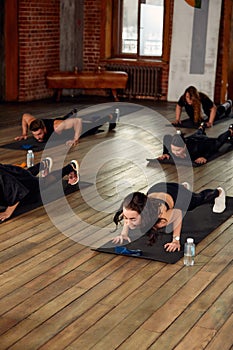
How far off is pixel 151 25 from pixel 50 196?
23.7 feet

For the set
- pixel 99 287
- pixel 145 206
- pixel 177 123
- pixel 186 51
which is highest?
pixel 186 51

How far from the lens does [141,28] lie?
12.8m

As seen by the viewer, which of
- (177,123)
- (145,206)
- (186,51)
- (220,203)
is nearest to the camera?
(145,206)

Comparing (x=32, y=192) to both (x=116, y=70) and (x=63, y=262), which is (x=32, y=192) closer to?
(x=63, y=262)

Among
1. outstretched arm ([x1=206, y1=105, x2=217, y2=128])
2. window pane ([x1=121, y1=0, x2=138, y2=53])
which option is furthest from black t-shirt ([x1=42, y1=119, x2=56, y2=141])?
window pane ([x1=121, y1=0, x2=138, y2=53])

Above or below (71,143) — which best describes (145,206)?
above

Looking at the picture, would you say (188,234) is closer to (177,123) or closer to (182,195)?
(182,195)

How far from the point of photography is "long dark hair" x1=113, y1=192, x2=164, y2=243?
452cm

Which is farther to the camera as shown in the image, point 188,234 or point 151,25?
point 151,25

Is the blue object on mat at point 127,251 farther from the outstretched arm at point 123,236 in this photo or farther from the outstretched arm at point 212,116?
the outstretched arm at point 212,116

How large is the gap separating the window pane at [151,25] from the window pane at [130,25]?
0.23 meters

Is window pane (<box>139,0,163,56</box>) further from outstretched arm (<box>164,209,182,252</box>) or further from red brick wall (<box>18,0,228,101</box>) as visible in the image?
outstretched arm (<box>164,209,182,252</box>)

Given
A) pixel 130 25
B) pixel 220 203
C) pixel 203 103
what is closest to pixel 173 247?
pixel 220 203

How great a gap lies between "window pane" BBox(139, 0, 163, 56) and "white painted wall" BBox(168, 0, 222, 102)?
1.30 feet
